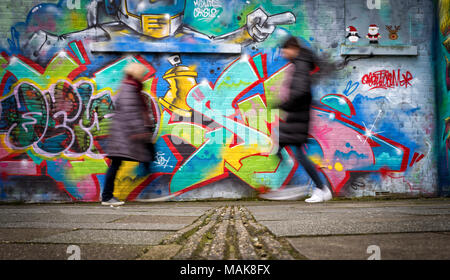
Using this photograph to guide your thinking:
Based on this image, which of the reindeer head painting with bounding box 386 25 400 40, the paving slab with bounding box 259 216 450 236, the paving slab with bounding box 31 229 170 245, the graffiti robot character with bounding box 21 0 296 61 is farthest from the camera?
the reindeer head painting with bounding box 386 25 400 40

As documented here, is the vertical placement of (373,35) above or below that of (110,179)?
above

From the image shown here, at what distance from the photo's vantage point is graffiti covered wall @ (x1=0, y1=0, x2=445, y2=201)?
533 cm

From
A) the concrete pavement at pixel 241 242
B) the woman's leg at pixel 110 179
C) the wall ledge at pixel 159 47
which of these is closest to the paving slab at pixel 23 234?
the concrete pavement at pixel 241 242

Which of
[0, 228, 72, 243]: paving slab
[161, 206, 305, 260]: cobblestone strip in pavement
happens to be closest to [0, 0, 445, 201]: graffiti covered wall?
[0, 228, 72, 243]: paving slab

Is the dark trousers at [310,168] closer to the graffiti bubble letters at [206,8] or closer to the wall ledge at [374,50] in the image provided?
the wall ledge at [374,50]

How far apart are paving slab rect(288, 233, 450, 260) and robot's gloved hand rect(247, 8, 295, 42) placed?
466cm

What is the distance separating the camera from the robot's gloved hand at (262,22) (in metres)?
5.56

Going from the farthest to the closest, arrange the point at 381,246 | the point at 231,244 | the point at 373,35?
the point at 373,35
the point at 231,244
the point at 381,246

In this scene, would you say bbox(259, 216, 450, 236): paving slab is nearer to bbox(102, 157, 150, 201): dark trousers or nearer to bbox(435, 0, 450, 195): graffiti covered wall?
bbox(102, 157, 150, 201): dark trousers

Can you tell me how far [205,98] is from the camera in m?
5.44

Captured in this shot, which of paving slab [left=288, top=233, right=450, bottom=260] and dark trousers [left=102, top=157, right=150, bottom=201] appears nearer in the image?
paving slab [left=288, top=233, right=450, bottom=260]

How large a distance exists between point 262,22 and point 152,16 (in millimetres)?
1977

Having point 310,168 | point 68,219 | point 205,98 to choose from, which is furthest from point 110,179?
point 310,168

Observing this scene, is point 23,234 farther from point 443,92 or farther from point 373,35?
point 443,92
